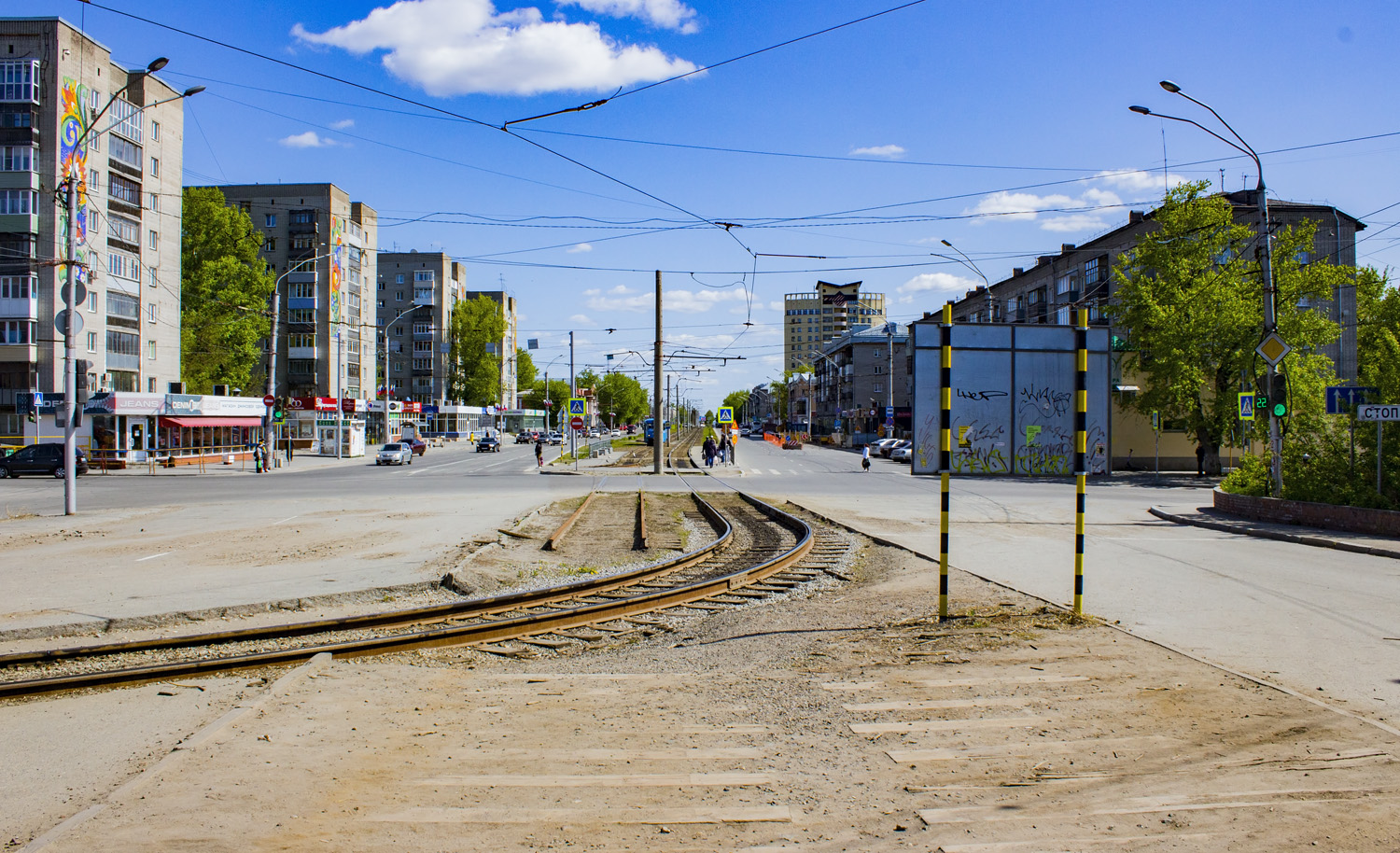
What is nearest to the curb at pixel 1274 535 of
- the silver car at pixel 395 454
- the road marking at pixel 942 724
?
the road marking at pixel 942 724

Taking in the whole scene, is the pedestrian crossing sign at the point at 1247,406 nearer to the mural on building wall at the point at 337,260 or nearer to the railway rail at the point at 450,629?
the railway rail at the point at 450,629

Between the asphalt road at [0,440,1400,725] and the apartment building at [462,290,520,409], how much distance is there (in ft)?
355

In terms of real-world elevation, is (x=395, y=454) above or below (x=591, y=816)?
below

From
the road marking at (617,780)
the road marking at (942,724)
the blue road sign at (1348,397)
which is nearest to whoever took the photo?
the road marking at (617,780)

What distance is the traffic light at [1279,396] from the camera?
61.6 feet

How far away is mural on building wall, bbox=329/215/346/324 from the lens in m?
76.3

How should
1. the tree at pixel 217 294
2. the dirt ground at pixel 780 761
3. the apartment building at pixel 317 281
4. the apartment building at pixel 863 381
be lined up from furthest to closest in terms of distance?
1. the apartment building at pixel 863 381
2. the apartment building at pixel 317 281
3. the tree at pixel 217 294
4. the dirt ground at pixel 780 761

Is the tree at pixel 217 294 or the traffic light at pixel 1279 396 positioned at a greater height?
the tree at pixel 217 294

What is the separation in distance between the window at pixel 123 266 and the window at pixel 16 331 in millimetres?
5772

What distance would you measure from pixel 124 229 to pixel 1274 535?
60605mm

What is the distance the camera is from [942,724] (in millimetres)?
5445

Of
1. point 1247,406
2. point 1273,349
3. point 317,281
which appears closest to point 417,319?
point 317,281

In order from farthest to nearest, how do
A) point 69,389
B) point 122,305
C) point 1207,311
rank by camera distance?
point 122,305
point 1207,311
point 69,389

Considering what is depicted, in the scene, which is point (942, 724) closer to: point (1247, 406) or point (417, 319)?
point (1247, 406)
